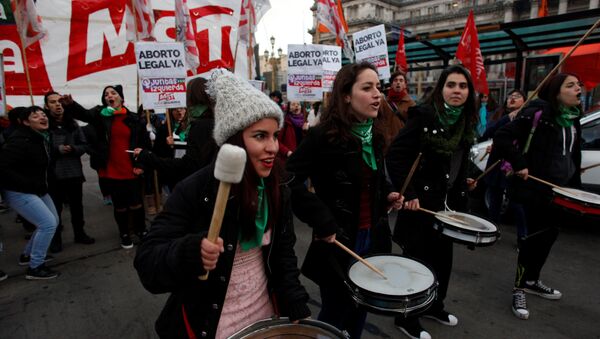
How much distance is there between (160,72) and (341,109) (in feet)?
13.6

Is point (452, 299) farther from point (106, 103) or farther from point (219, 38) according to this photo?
point (219, 38)

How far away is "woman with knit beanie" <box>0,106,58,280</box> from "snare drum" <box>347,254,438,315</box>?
12.4ft

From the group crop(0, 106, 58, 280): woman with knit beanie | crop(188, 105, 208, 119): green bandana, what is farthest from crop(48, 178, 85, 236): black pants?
crop(188, 105, 208, 119): green bandana

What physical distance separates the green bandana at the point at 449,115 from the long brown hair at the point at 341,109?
2.85ft

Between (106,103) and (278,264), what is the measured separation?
4154 millimetres

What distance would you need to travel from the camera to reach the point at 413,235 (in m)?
2.96

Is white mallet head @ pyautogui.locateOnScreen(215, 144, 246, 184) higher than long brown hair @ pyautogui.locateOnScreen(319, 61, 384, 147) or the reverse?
the reverse

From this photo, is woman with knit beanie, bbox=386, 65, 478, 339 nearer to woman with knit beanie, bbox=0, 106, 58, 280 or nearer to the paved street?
the paved street

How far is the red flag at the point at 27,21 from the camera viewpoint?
204 inches

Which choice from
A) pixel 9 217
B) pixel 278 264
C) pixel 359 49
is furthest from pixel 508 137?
pixel 9 217

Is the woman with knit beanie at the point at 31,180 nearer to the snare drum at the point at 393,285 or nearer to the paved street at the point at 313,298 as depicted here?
the paved street at the point at 313,298

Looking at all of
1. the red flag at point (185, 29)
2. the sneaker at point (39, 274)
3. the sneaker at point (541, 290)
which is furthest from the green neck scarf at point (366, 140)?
the red flag at point (185, 29)

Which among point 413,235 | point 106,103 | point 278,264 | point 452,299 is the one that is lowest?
point 452,299

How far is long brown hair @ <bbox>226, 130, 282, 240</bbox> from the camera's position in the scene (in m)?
A: 1.49
